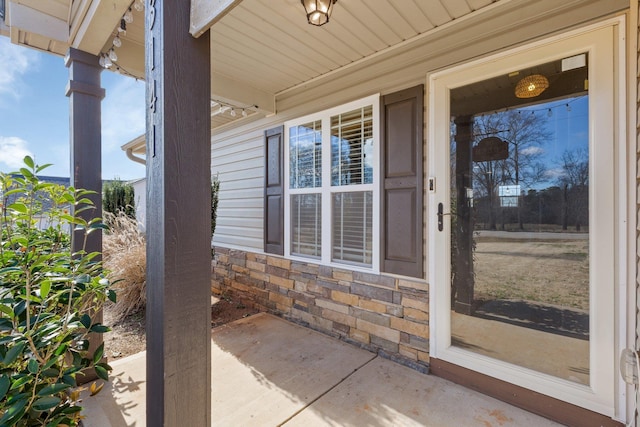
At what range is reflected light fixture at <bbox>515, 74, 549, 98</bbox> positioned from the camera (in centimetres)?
192

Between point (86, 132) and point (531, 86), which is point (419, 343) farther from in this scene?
point (86, 132)

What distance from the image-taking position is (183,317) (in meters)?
1.01

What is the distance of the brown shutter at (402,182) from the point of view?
2.40 meters

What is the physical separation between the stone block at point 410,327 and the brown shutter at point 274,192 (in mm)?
1559

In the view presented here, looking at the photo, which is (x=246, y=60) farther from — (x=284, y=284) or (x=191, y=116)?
(x=284, y=284)

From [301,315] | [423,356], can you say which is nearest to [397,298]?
[423,356]

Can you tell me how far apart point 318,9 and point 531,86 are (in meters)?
1.52

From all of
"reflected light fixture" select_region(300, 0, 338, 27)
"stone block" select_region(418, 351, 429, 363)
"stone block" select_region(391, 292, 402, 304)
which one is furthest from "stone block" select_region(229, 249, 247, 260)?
"reflected light fixture" select_region(300, 0, 338, 27)

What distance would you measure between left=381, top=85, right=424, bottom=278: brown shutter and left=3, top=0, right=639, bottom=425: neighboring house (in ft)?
0.04

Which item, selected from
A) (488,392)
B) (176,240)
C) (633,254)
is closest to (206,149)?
(176,240)

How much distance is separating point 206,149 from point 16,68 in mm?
12818

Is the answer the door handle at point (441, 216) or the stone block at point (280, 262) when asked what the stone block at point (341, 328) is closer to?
the stone block at point (280, 262)

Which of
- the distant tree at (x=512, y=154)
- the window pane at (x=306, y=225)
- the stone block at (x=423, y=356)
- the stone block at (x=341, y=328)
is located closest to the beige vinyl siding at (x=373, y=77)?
the distant tree at (x=512, y=154)

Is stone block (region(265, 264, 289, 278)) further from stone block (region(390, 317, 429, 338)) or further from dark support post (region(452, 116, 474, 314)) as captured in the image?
dark support post (region(452, 116, 474, 314))
